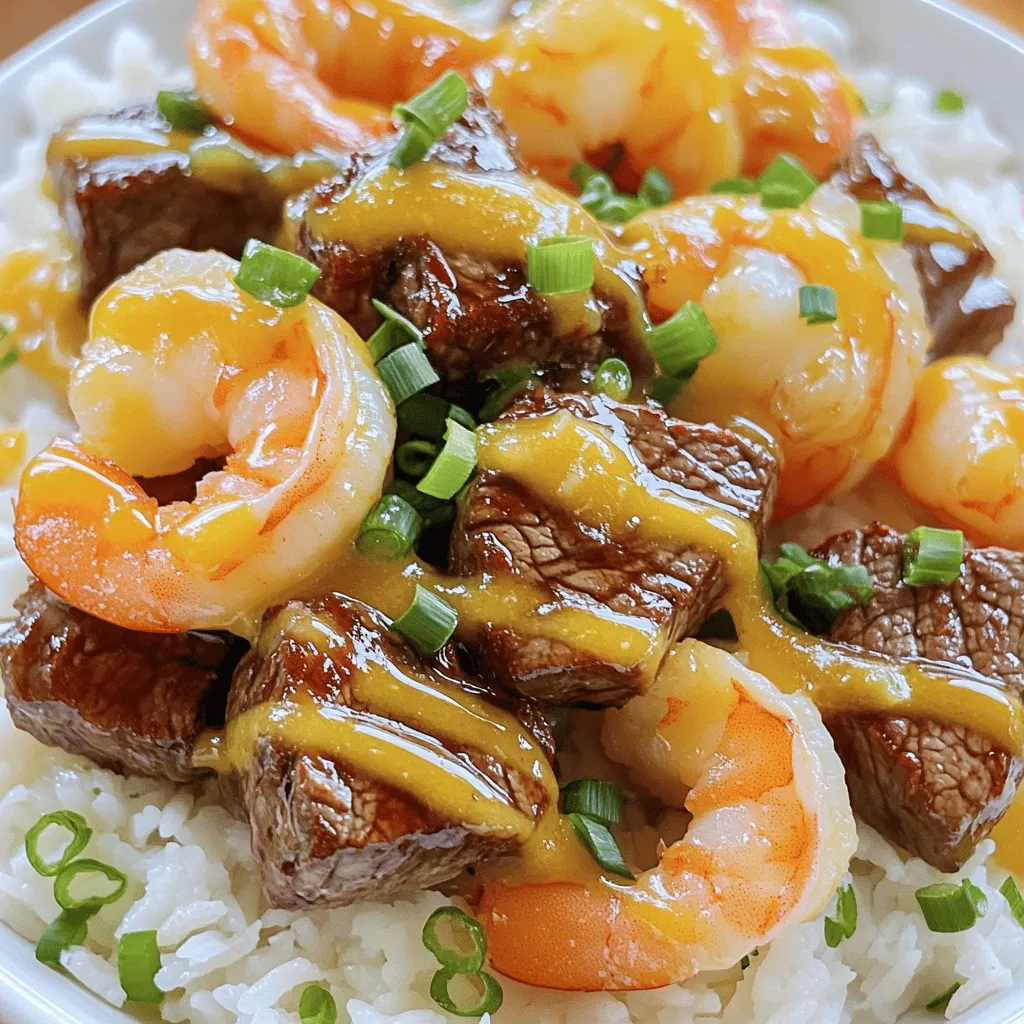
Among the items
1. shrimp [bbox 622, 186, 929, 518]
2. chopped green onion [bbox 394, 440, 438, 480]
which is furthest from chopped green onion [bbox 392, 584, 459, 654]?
shrimp [bbox 622, 186, 929, 518]

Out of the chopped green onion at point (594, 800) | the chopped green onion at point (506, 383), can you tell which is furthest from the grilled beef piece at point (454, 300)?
the chopped green onion at point (594, 800)

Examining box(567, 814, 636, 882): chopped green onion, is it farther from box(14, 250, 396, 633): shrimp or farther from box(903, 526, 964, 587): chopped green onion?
box(903, 526, 964, 587): chopped green onion

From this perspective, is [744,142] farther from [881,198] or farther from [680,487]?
[680,487]

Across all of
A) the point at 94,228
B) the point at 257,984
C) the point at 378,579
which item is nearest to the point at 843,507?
the point at 378,579

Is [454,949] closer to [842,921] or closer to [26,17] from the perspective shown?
[842,921]

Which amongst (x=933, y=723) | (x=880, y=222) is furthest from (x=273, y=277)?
(x=933, y=723)

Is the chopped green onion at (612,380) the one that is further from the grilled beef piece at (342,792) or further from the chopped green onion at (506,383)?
the grilled beef piece at (342,792)
